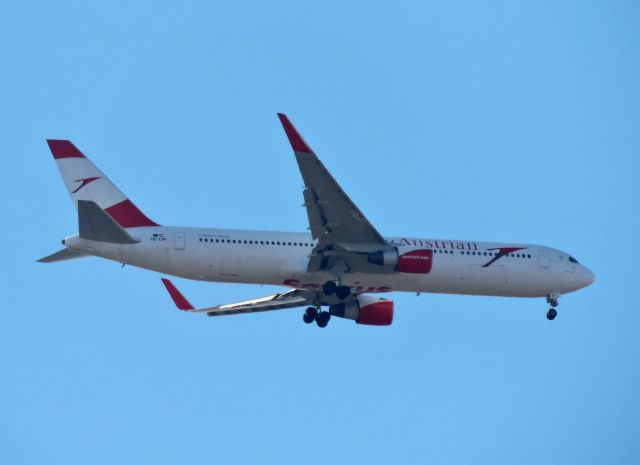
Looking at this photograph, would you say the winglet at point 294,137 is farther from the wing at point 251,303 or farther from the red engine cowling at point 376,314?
the red engine cowling at point 376,314

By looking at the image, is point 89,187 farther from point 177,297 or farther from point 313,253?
point 313,253

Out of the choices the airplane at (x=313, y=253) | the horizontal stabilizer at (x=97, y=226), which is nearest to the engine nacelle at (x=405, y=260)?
the airplane at (x=313, y=253)

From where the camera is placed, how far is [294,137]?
40406mm

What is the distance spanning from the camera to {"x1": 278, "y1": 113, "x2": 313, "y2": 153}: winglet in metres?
40.0

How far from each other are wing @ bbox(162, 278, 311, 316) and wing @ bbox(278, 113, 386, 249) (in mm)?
6114

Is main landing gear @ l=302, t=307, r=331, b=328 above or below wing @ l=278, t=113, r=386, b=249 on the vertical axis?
below

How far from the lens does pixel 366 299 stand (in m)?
50.3

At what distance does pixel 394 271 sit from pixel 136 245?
32.6 feet

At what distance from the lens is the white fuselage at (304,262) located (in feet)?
141

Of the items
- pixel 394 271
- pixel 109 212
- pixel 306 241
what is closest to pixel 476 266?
pixel 394 271

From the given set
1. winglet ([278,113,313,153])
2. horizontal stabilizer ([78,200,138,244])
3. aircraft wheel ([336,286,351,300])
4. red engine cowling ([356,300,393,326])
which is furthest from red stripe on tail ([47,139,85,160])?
red engine cowling ([356,300,393,326])

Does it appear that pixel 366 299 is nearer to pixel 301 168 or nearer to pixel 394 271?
pixel 394 271

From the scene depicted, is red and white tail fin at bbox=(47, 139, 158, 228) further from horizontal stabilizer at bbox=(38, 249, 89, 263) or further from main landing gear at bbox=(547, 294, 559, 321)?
main landing gear at bbox=(547, 294, 559, 321)

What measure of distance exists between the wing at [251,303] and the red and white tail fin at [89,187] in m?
5.88
